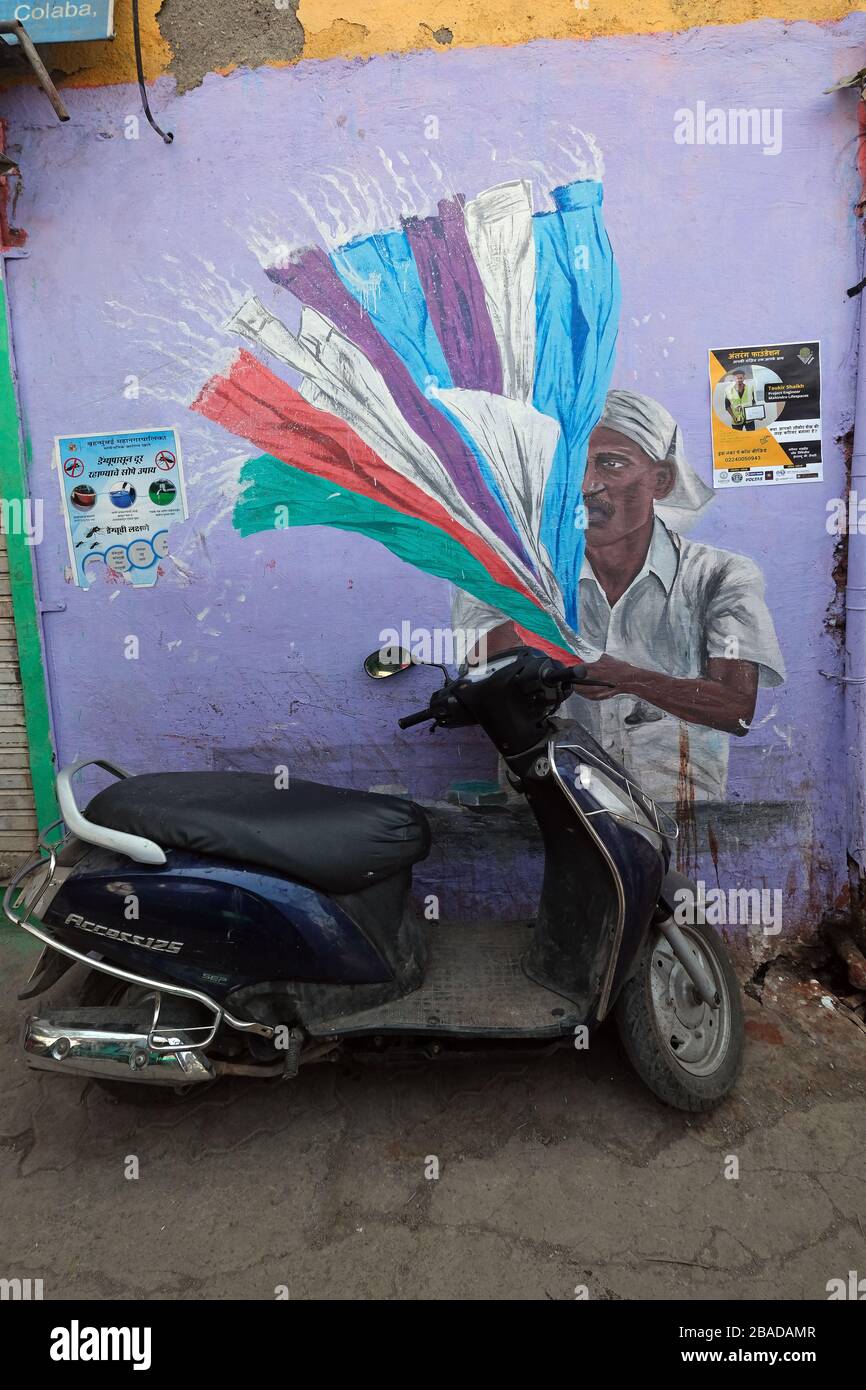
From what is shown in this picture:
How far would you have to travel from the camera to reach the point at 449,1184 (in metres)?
2.37

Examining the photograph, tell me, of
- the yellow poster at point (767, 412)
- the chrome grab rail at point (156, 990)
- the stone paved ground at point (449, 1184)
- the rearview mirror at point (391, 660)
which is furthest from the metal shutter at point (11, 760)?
the yellow poster at point (767, 412)

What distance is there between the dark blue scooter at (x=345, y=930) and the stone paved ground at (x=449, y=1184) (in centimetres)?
22

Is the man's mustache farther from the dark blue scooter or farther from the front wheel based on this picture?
the front wheel

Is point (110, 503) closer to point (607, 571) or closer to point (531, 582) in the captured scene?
point (531, 582)

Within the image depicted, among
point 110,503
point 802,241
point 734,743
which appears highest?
point 802,241

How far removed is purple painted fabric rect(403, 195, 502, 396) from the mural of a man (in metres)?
0.55

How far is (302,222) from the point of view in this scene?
10.4 feet

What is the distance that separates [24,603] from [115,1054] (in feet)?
6.84

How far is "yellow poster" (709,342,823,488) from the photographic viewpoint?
3.12m

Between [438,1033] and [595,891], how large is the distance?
663 mm

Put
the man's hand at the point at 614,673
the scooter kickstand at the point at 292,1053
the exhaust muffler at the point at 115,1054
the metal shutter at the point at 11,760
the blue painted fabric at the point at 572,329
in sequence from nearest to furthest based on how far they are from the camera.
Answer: the exhaust muffler at the point at 115,1054, the scooter kickstand at the point at 292,1053, the blue painted fabric at the point at 572,329, the man's hand at the point at 614,673, the metal shutter at the point at 11,760

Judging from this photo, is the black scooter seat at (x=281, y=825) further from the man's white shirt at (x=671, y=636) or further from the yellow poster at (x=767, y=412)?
the yellow poster at (x=767, y=412)

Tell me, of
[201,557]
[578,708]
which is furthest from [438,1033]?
[201,557]

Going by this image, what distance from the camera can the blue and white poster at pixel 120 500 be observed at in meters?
3.35
